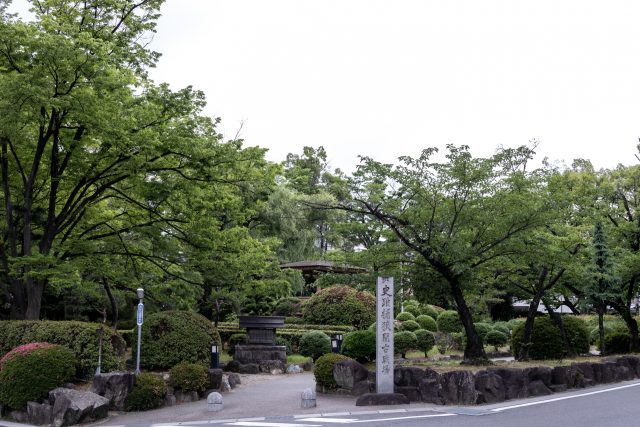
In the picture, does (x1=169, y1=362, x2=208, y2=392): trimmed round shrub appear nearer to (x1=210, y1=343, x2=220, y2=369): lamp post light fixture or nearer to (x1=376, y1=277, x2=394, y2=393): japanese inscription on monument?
(x1=210, y1=343, x2=220, y2=369): lamp post light fixture

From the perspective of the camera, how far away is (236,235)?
17.7 m

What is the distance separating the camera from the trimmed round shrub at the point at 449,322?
30250 mm

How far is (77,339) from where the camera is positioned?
13.6 metres

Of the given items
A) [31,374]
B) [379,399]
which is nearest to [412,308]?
[379,399]

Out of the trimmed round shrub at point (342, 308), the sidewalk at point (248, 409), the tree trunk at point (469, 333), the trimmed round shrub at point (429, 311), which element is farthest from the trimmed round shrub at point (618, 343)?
the sidewalk at point (248, 409)

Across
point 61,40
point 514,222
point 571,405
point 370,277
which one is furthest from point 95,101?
point 571,405

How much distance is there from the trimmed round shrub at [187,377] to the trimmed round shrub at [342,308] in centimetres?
1368

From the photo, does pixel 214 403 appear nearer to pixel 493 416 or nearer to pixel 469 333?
pixel 493 416

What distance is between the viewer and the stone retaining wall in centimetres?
1289

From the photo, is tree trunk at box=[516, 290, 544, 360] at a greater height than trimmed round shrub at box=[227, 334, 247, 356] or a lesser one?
greater

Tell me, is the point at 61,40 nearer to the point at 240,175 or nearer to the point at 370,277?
the point at 240,175

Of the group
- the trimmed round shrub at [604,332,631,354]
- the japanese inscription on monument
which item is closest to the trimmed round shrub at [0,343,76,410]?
the japanese inscription on monument

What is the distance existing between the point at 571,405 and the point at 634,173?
15385 millimetres

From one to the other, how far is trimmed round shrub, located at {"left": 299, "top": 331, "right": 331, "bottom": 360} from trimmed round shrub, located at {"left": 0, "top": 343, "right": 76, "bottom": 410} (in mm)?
11511
